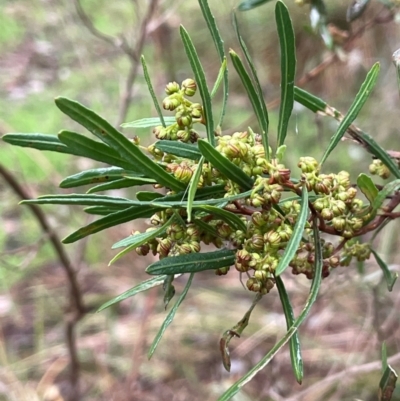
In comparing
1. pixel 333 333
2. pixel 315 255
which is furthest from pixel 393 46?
pixel 315 255

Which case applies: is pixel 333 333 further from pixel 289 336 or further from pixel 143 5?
pixel 143 5

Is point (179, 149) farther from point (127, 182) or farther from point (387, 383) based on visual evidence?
point (387, 383)

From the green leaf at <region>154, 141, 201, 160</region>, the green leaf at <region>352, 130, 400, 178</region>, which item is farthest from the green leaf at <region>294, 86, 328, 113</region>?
the green leaf at <region>154, 141, 201, 160</region>

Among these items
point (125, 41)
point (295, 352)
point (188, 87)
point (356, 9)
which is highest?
point (125, 41)

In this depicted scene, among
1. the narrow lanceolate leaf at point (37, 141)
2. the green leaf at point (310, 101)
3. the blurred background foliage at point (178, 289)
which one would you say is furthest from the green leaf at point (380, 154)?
the blurred background foliage at point (178, 289)

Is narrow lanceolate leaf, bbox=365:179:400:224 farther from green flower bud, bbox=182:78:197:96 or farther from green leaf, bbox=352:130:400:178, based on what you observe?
green flower bud, bbox=182:78:197:96

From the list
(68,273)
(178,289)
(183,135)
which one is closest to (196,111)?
(183,135)

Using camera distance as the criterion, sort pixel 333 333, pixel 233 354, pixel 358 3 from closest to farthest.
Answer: pixel 358 3 < pixel 233 354 < pixel 333 333
